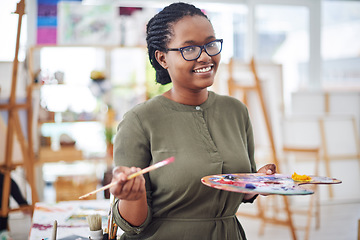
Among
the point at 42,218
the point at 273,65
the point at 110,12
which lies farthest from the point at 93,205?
the point at 110,12

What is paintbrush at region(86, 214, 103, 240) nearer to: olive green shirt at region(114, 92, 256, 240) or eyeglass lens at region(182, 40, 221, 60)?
olive green shirt at region(114, 92, 256, 240)

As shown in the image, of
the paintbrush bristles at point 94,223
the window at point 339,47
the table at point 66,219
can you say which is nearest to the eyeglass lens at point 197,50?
the paintbrush bristles at point 94,223

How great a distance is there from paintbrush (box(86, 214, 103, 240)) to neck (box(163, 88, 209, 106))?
0.44 meters

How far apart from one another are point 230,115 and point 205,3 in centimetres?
438

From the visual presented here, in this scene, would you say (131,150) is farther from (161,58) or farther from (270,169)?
(270,169)

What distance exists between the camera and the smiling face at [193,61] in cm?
121

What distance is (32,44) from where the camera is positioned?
5094mm

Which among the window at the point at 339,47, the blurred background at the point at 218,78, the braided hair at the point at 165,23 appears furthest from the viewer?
the window at the point at 339,47

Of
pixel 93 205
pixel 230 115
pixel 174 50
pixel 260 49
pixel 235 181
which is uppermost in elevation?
pixel 260 49

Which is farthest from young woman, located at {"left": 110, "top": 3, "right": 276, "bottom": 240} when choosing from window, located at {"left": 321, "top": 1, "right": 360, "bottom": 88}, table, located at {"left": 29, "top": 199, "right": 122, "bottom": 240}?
window, located at {"left": 321, "top": 1, "right": 360, "bottom": 88}

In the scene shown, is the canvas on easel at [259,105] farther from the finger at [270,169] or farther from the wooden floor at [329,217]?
the finger at [270,169]

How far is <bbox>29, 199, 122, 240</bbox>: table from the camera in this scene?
1.58 metres

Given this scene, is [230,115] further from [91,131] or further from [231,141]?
[91,131]

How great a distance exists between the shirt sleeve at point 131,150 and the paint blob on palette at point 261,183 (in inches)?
8.3
